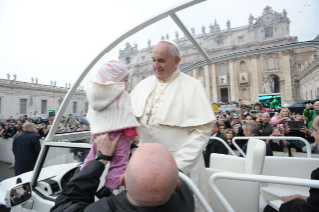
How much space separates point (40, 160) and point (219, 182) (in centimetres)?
198

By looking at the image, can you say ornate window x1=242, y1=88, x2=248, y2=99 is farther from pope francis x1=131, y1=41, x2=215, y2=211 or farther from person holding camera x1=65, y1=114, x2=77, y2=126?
pope francis x1=131, y1=41, x2=215, y2=211

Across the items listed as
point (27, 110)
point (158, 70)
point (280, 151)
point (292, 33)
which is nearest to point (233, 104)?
point (280, 151)

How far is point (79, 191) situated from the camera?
100 centimetres

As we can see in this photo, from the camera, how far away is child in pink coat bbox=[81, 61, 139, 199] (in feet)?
4.46

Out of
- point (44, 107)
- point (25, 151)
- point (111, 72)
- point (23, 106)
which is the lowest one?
point (25, 151)

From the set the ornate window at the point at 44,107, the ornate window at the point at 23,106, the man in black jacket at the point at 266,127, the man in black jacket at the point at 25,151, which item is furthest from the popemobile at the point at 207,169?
the ornate window at the point at 23,106

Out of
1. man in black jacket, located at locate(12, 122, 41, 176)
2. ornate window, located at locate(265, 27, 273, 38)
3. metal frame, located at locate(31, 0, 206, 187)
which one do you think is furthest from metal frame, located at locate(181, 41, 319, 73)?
man in black jacket, located at locate(12, 122, 41, 176)

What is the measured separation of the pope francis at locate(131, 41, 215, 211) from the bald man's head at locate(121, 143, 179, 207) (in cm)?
57

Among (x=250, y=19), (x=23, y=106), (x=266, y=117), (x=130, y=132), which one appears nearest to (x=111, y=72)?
(x=130, y=132)

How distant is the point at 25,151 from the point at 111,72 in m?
5.02

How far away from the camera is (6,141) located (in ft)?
28.8

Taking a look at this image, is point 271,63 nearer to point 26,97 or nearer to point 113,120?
point 113,120

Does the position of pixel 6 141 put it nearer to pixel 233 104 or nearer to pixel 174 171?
pixel 174 171

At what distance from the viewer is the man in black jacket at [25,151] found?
5.02 metres
